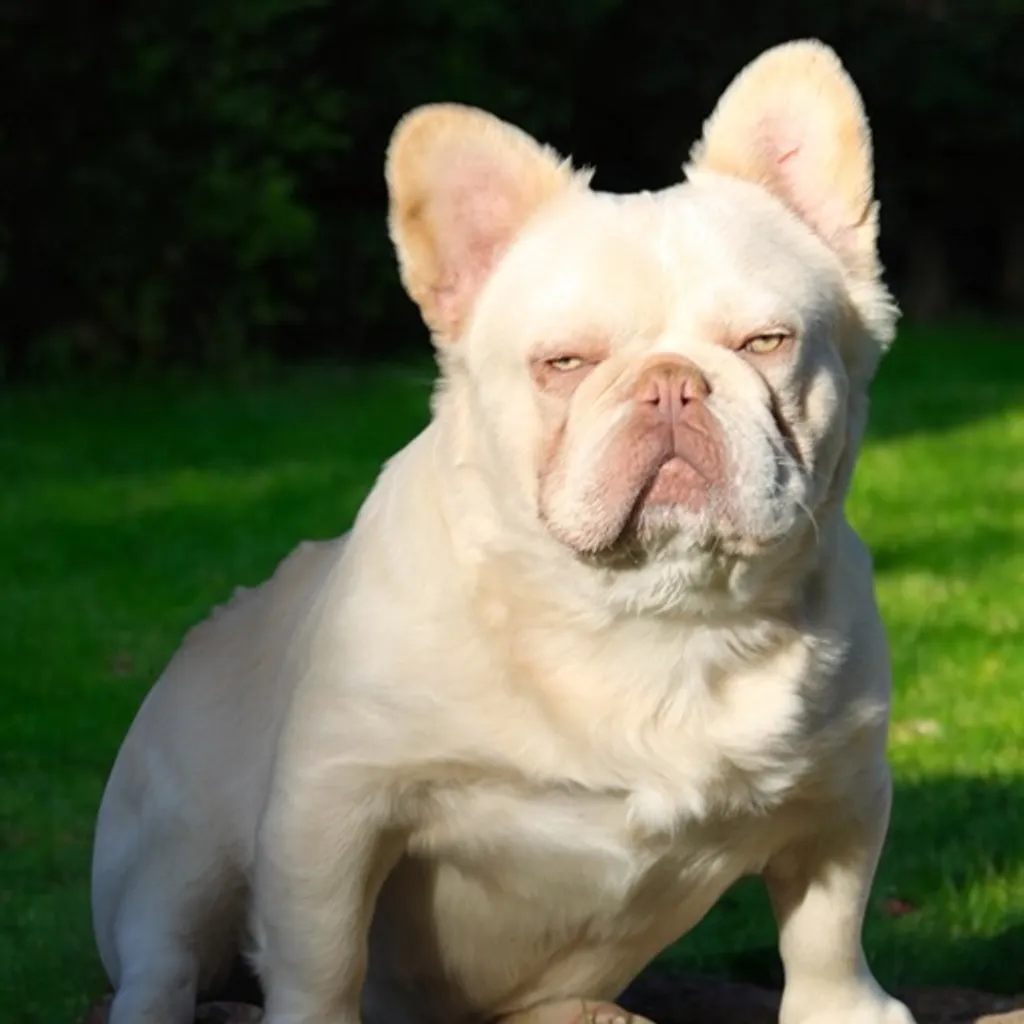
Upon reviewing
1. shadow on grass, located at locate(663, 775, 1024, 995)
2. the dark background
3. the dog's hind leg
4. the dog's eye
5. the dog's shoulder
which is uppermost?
the dog's eye

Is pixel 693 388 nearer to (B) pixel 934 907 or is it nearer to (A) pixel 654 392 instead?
(A) pixel 654 392

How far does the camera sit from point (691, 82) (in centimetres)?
1714

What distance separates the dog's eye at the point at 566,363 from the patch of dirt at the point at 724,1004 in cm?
126

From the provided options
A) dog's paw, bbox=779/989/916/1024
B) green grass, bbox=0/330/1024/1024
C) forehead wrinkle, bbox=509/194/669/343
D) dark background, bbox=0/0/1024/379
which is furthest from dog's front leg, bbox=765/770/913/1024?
dark background, bbox=0/0/1024/379

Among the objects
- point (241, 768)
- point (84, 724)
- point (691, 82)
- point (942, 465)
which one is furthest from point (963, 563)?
point (691, 82)

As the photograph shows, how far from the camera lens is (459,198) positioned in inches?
135

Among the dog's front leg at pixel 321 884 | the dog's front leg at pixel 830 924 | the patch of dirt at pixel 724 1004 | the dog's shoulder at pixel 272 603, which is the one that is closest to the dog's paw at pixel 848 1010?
the dog's front leg at pixel 830 924

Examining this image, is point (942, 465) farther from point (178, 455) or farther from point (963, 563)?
point (178, 455)

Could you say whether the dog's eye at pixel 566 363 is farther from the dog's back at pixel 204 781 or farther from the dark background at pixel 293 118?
the dark background at pixel 293 118

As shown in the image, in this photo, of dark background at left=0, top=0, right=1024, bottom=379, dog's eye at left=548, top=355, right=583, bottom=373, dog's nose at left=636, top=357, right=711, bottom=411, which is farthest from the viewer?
dark background at left=0, top=0, right=1024, bottom=379

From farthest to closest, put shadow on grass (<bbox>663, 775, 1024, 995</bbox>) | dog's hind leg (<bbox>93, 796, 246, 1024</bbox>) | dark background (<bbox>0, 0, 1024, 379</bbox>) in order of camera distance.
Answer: dark background (<bbox>0, 0, 1024, 379</bbox>) < shadow on grass (<bbox>663, 775, 1024, 995</bbox>) < dog's hind leg (<bbox>93, 796, 246, 1024</bbox>)

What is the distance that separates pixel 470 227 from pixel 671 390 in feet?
1.75

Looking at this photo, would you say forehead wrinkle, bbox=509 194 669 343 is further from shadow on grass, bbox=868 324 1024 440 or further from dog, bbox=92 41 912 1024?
shadow on grass, bbox=868 324 1024 440

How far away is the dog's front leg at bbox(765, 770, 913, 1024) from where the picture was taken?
3.60 metres
